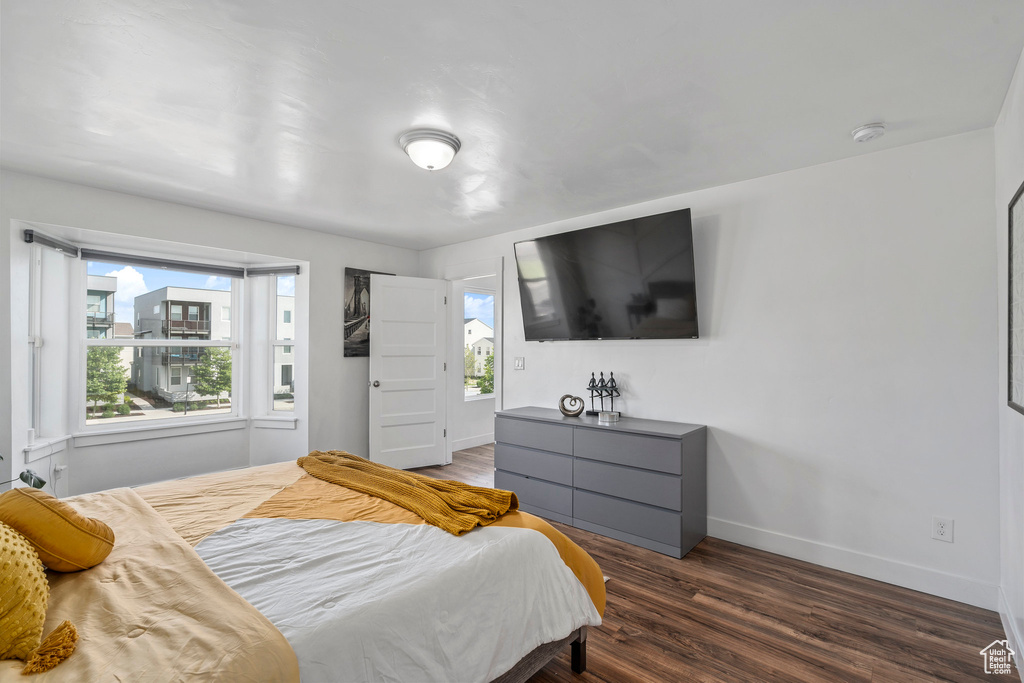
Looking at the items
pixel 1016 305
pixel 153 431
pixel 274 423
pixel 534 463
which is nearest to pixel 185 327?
pixel 153 431

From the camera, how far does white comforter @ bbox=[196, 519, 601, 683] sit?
123cm

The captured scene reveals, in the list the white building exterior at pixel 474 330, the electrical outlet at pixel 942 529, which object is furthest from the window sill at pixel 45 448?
the electrical outlet at pixel 942 529

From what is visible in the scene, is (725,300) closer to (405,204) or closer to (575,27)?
(575,27)

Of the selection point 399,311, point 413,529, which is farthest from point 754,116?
point 399,311

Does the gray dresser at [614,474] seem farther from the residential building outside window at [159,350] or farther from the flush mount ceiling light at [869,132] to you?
the residential building outside window at [159,350]

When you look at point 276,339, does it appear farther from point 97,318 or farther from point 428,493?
point 428,493

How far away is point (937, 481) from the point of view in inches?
99.2

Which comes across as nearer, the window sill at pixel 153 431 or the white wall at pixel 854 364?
the white wall at pixel 854 364

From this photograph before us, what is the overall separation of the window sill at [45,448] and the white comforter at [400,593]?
8.22ft

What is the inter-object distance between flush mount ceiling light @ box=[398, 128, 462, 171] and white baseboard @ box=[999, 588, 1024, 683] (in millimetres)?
3209

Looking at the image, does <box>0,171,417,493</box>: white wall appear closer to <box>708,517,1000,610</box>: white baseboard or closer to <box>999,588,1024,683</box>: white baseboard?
<box>708,517,1000,610</box>: white baseboard

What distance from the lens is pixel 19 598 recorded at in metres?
1.12

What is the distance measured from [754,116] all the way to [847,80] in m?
0.39

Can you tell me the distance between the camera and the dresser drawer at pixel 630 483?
298cm
